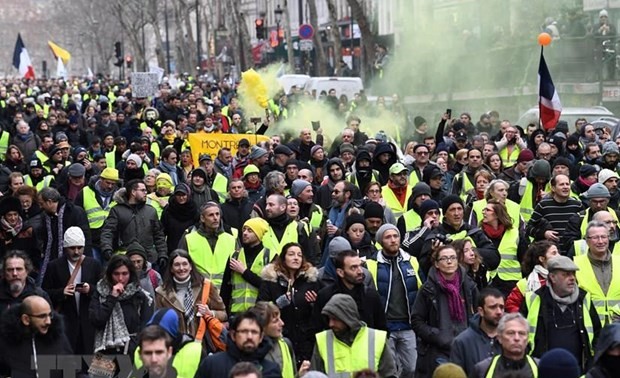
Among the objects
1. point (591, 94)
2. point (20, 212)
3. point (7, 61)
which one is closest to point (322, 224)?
point (20, 212)

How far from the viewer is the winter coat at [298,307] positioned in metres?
10.6

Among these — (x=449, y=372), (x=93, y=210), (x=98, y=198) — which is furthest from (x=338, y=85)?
(x=449, y=372)

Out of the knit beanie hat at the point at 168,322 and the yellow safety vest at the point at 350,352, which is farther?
the yellow safety vest at the point at 350,352

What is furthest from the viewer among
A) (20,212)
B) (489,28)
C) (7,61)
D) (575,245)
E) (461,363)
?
(7,61)

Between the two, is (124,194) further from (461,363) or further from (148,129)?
(148,129)

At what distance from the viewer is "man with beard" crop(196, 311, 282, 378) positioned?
815 centimetres

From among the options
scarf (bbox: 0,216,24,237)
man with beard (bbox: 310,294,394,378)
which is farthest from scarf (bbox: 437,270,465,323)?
scarf (bbox: 0,216,24,237)

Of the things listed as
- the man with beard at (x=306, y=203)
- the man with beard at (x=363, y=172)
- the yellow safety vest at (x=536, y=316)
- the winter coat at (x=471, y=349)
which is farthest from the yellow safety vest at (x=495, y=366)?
the man with beard at (x=363, y=172)

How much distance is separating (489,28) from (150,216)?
27708 mm

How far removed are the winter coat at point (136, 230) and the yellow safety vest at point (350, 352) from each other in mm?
4730

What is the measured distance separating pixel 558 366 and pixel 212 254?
16.0 ft

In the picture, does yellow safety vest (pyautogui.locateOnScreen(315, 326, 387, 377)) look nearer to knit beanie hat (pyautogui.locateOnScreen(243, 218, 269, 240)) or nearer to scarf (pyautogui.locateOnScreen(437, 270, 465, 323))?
scarf (pyautogui.locateOnScreen(437, 270, 465, 323))

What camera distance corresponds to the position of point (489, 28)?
40.3 meters

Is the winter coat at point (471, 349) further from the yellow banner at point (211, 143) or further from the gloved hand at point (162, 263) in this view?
the yellow banner at point (211, 143)
